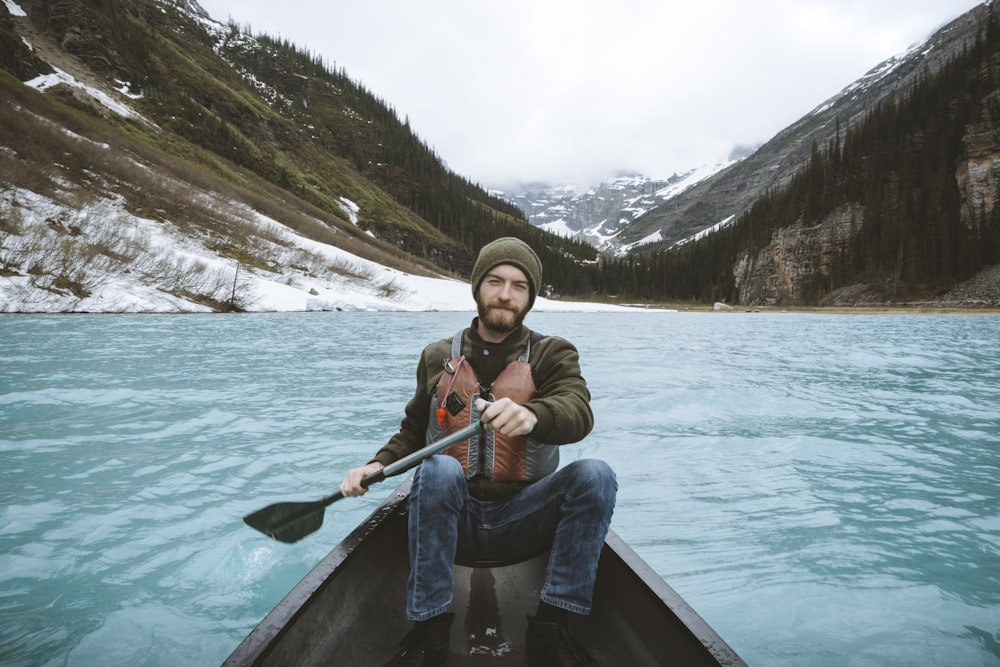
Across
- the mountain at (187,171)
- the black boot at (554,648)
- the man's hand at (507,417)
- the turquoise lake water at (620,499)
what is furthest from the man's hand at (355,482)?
the mountain at (187,171)

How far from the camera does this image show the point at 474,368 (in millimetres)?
2420

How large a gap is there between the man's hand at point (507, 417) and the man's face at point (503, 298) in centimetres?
59

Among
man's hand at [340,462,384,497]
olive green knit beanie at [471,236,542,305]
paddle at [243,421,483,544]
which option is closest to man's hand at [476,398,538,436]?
man's hand at [340,462,384,497]

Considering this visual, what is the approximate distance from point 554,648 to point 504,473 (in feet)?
2.37

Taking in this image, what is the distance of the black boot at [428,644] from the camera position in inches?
72.4

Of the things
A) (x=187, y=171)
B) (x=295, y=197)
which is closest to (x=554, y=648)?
(x=187, y=171)

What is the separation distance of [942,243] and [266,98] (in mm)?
100790

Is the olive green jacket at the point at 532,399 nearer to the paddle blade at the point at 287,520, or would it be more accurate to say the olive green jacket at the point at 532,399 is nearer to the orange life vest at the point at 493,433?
the orange life vest at the point at 493,433

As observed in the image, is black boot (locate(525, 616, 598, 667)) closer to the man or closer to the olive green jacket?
the man

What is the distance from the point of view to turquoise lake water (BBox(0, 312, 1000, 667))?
268cm

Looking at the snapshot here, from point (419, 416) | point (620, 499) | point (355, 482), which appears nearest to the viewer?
point (355, 482)

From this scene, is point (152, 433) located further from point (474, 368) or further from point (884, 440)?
point (884, 440)

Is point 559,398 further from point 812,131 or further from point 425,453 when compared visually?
point 812,131

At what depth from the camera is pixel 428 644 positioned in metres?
1.88
